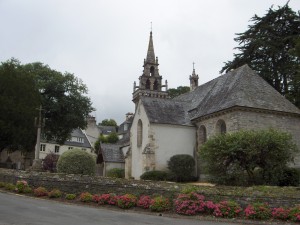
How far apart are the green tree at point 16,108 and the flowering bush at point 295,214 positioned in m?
26.4

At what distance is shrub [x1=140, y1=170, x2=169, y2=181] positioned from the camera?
30422mm

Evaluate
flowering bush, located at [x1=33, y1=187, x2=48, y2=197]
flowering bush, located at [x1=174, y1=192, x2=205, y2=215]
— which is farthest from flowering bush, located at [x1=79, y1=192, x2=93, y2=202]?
flowering bush, located at [x1=174, y1=192, x2=205, y2=215]

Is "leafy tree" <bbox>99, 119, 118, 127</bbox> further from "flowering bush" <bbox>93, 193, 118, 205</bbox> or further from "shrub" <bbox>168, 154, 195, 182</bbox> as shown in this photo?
"flowering bush" <bbox>93, 193, 118, 205</bbox>

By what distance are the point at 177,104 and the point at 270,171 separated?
17.2m

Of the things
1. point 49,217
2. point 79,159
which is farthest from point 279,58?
point 49,217

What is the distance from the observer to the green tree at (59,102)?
4812 centimetres

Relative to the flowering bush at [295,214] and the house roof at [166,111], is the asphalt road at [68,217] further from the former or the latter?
the house roof at [166,111]

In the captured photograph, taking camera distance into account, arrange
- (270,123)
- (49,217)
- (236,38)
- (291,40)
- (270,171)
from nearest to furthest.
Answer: (49,217), (270,171), (270,123), (291,40), (236,38)

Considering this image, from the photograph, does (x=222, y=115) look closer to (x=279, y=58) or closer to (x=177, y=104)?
(x=177, y=104)

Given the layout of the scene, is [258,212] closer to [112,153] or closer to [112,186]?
[112,186]

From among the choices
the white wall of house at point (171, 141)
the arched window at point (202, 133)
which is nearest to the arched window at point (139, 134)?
the white wall of house at point (171, 141)

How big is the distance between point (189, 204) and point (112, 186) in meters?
4.45

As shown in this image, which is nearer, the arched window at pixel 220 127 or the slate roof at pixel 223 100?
the slate roof at pixel 223 100

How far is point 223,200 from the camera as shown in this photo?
1477 cm
